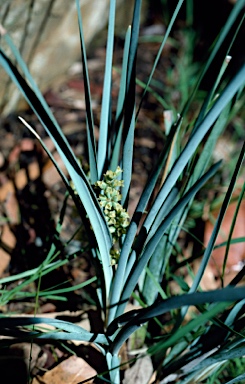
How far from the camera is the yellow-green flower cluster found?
71 centimetres

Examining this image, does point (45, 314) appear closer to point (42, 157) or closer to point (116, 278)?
point (116, 278)

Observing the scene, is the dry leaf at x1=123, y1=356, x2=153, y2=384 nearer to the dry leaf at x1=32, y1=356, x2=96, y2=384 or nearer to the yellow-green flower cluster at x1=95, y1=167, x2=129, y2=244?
the dry leaf at x1=32, y1=356, x2=96, y2=384

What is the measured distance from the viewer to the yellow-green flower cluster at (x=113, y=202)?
0.71m

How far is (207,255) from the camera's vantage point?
0.72 meters

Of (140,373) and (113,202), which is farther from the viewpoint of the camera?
(140,373)

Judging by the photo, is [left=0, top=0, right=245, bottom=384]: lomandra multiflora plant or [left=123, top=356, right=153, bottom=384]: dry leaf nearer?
[left=0, top=0, right=245, bottom=384]: lomandra multiflora plant

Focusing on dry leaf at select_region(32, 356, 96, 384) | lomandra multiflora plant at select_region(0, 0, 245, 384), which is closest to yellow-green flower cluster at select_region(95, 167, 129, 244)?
lomandra multiflora plant at select_region(0, 0, 245, 384)

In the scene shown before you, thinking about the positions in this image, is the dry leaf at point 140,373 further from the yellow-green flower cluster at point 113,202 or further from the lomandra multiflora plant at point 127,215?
the yellow-green flower cluster at point 113,202

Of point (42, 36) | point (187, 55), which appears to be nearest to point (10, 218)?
point (42, 36)

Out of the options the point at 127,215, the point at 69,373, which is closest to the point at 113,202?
the point at 127,215

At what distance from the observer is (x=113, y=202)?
28.3 inches

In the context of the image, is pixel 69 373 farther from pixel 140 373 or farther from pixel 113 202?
pixel 113 202

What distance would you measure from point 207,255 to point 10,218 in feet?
2.01

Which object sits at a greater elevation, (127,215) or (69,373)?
(127,215)
